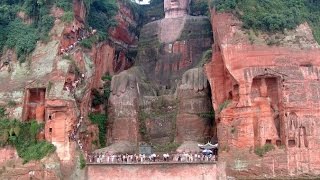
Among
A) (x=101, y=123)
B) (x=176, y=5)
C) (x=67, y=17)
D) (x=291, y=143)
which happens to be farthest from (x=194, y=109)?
(x=176, y=5)

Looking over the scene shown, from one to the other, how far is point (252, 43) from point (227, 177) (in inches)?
370

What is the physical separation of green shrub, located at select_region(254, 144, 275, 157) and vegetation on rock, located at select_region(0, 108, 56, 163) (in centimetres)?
1379

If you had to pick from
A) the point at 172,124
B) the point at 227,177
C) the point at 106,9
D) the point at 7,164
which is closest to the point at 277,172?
the point at 227,177

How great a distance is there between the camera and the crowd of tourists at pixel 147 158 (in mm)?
38188

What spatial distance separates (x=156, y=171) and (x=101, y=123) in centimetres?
859

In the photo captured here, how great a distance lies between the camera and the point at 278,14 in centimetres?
4169

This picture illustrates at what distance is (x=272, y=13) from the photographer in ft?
137

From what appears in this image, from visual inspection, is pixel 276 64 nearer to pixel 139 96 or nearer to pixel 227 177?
pixel 227 177

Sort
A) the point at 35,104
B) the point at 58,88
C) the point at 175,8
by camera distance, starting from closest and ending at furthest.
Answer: the point at 58,88
the point at 35,104
the point at 175,8

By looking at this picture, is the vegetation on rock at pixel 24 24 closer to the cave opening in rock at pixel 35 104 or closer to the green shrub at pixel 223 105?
the cave opening in rock at pixel 35 104

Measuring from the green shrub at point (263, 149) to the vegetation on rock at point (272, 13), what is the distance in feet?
27.7

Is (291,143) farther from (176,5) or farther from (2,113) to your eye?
(176,5)

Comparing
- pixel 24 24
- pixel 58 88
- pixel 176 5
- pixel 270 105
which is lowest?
pixel 270 105

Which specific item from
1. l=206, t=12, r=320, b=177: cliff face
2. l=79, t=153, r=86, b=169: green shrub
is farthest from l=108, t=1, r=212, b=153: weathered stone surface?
l=79, t=153, r=86, b=169: green shrub
